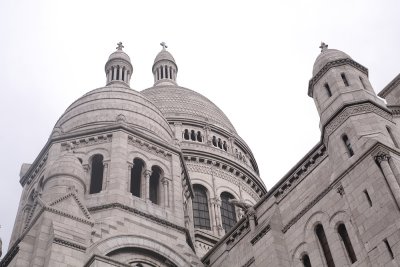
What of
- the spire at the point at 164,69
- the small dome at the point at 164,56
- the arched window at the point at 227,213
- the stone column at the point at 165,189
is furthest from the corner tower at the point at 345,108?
the small dome at the point at 164,56

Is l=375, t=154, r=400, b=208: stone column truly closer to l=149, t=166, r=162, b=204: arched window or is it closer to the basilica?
the basilica

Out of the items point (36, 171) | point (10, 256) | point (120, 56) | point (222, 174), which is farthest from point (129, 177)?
point (120, 56)

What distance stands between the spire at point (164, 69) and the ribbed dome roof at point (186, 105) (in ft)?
11.0

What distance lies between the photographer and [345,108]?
761 inches

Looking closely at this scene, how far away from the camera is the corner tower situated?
59.7 ft

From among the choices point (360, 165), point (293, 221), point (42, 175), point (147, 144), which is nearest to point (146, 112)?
point (147, 144)

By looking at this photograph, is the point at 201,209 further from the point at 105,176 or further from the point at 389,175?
the point at 389,175

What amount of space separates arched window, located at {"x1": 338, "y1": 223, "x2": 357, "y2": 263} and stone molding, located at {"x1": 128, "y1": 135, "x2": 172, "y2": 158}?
37.5 feet

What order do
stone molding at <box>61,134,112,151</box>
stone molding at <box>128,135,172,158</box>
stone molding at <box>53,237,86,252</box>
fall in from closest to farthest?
stone molding at <box>53,237,86,252</box> → stone molding at <box>61,134,112,151</box> → stone molding at <box>128,135,172,158</box>

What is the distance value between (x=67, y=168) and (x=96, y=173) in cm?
336

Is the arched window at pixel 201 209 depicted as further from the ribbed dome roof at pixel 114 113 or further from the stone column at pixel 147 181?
the stone column at pixel 147 181

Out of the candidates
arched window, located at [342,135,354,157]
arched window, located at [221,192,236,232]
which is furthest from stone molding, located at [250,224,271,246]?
arched window, located at [221,192,236,232]

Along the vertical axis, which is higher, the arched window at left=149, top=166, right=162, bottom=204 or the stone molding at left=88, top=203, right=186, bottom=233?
the arched window at left=149, top=166, right=162, bottom=204

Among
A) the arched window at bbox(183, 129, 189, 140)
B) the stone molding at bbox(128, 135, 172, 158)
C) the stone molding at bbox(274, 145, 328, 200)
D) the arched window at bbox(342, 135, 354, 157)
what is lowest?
the arched window at bbox(342, 135, 354, 157)
